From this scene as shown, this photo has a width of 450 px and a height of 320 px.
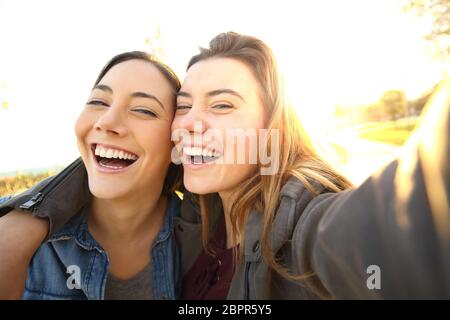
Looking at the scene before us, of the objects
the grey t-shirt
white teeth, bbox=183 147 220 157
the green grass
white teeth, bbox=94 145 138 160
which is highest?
the green grass

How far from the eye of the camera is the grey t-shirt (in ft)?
6.95

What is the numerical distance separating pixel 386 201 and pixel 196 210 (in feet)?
5.82

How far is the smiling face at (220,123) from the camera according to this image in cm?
187

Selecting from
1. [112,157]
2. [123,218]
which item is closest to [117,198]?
[123,218]

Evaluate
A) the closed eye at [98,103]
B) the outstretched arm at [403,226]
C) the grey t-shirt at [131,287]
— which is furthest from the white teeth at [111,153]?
the outstretched arm at [403,226]

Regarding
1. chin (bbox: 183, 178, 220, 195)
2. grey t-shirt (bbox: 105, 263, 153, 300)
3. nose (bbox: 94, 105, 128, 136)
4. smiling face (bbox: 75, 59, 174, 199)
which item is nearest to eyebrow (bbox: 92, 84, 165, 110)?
smiling face (bbox: 75, 59, 174, 199)

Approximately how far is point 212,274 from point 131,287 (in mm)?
599

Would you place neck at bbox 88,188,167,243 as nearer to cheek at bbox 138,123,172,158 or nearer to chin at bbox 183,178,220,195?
cheek at bbox 138,123,172,158

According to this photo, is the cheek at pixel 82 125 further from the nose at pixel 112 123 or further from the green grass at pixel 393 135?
the green grass at pixel 393 135

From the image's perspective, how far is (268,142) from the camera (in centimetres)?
193

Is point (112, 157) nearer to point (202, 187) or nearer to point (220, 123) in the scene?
point (202, 187)

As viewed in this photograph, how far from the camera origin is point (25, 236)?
168 centimetres
